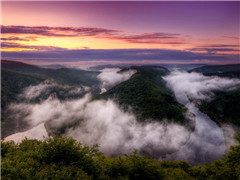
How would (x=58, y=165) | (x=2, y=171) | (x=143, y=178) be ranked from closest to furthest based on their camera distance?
1. (x=2, y=171)
2. (x=58, y=165)
3. (x=143, y=178)

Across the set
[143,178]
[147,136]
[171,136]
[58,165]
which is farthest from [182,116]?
[58,165]

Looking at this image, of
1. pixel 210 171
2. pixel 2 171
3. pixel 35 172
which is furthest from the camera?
pixel 210 171

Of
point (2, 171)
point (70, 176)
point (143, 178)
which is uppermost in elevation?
point (2, 171)

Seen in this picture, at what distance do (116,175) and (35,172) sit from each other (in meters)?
16.2

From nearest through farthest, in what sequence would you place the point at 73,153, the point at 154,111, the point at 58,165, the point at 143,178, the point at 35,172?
the point at 35,172
the point at 58,165
the point at 73,153
the point at 143,178
the point at 154,111

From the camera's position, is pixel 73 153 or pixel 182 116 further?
pixel 182 116

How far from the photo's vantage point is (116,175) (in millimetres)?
34312

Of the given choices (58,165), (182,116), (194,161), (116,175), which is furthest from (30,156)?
(182,116)

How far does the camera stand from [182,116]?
639 feet

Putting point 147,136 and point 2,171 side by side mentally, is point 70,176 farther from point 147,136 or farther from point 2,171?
point 147,136

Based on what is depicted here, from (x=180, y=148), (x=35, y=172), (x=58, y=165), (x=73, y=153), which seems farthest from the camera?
(x=180, y=148)

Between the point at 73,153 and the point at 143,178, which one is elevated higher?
the point at 73,153

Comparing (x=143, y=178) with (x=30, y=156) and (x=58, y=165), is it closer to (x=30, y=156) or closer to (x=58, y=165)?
(x=58, y=165)

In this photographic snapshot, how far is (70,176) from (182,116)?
188103 millimetres
